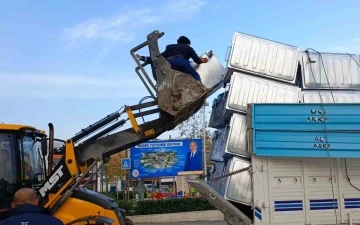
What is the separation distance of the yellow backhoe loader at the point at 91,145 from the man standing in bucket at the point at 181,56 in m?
0.12

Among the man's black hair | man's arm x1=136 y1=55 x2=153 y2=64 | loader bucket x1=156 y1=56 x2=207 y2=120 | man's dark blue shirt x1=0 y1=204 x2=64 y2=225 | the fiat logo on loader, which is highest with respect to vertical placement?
the man's black hair

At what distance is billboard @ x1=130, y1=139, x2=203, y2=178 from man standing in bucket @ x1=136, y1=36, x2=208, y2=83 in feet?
44.6

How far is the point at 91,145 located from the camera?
655 cm

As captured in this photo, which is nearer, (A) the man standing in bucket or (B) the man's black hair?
(A) the man standing in bucket

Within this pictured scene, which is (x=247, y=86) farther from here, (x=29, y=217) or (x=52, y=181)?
(x=29, y=217)

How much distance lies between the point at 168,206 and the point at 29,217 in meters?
16.2

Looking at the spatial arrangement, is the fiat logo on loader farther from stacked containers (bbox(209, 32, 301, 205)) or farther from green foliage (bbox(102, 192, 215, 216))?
green foliage (bbox(102, 192, 215, 216))

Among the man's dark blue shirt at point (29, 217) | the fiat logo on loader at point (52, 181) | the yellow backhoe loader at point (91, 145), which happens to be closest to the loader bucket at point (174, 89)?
the yellow backhoe loader at point (91, 145)

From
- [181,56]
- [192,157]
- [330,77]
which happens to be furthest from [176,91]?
[192,157]

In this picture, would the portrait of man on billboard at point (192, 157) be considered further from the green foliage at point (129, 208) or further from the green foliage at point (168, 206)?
the green foliage at point (129, 208)

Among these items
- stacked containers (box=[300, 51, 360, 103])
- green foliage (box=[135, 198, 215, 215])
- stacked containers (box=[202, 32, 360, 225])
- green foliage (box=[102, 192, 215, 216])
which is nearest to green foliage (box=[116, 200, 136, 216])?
green foliage (box=[102, 192, 215, 216])

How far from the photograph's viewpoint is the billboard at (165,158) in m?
20.3

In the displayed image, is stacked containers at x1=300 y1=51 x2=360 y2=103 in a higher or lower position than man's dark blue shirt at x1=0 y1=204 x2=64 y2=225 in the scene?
higher

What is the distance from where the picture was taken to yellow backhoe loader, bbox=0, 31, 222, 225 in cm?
617
